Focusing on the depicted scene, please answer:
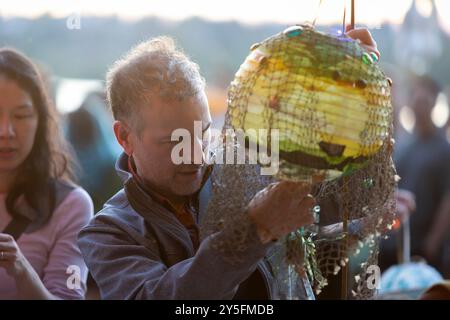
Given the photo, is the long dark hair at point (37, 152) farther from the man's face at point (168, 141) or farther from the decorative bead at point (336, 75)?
the decorative bead at point (336, 75)

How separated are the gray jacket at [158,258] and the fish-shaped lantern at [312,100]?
164 millimetres

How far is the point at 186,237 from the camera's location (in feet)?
5.09

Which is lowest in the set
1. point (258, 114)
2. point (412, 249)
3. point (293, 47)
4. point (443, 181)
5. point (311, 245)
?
point (412, 249)

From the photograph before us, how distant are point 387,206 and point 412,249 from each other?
127 inches

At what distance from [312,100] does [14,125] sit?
1.03 metres

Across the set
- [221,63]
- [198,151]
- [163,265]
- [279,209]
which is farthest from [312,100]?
[221,63]

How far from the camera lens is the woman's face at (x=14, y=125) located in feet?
6.73

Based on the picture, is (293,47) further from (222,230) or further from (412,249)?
(412,249)

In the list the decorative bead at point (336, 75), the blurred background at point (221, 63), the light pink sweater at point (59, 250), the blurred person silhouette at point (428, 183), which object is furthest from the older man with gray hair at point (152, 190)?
the blurred person silhouette at point (428, 183)

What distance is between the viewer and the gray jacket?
135 cm

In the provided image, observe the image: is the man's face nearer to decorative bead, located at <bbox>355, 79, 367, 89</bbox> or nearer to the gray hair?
the gray hair

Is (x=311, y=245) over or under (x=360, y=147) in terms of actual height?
under

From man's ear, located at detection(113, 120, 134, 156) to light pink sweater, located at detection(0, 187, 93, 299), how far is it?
1.62 feet
